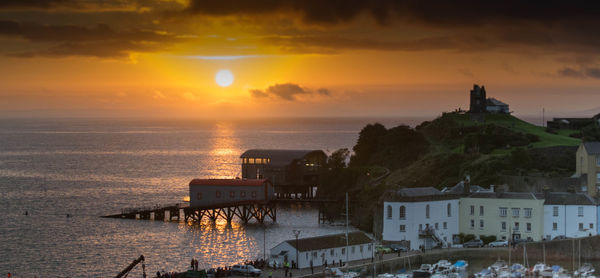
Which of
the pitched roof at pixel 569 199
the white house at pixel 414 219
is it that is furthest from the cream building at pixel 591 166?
the white house at pixel 414 219

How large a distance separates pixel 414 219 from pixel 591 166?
75.8ft

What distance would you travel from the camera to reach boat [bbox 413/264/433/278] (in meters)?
70.5

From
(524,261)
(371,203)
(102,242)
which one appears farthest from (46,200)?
(524,261)

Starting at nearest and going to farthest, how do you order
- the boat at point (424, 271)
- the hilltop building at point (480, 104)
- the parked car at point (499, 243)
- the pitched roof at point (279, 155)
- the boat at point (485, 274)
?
Answer: the boat at point (485, 274) → the boat at point (424, 271) → the parked car at point (499, 243) → the pitched roof at point (279, 155) → the hilltop building at point (480, 104)

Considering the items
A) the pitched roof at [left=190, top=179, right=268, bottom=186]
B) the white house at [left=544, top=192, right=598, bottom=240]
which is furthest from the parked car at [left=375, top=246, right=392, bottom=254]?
the pitched roof at [left=190, top=179, right=268, bottom=186]

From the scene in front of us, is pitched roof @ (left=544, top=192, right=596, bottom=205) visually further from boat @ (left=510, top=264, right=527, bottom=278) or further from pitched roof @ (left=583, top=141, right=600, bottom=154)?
boat @ (left=510, top=264, right=527, bottom=278)

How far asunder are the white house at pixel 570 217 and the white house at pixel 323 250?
17872 mm

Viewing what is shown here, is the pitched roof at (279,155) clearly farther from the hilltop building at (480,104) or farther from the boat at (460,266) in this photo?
the boat at (460,266)

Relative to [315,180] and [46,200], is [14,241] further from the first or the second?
[315,180]

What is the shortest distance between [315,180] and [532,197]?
6101 centimetres

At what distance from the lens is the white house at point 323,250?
71562mm

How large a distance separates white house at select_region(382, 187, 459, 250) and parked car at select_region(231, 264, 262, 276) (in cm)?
1744

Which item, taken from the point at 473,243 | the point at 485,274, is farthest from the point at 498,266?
the point at 473,243

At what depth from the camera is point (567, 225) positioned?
273 feet
